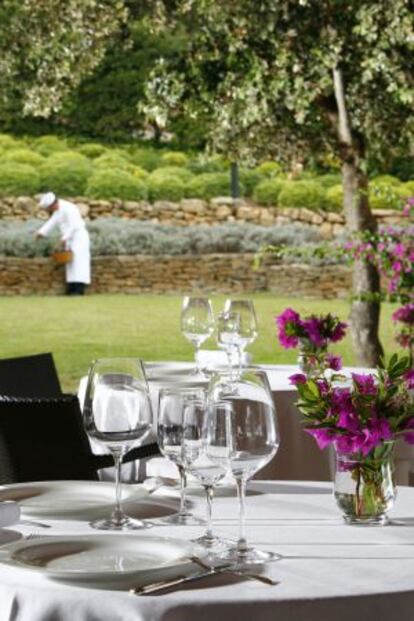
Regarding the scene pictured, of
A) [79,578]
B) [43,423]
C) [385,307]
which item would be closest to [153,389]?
[43,423]

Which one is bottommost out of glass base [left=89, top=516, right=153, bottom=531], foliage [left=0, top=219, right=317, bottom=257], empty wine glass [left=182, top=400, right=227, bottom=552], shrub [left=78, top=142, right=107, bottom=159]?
glass base [left=89, top=516, right=153, bottom=531]

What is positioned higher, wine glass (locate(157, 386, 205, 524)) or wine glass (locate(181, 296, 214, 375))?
wine glass (locate(181, 296, 214, 375))

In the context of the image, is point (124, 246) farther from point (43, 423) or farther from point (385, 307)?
point (43, 423)

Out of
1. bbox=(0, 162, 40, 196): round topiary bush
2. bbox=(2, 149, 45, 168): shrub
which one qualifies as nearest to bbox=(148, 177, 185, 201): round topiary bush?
bbox=(0, 162, 40, 196): round topiary bush

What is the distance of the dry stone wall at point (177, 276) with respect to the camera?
18.8 meters

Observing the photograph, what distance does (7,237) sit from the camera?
19594 mm

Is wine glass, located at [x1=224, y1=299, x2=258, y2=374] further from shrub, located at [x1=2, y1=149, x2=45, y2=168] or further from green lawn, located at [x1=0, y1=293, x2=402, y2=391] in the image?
shrub, located at [x1=2, y1=149, x2=45, y2=168]

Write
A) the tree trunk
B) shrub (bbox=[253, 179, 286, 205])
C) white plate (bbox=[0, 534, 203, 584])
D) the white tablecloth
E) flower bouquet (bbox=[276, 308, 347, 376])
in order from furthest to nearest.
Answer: shrub (bbox=[253, 179, 286, 205]) < the tree trunk < flower bouquet (bbox=[276, 308, 347, 376]) < white plate (bbox=[0, 534, 203, 584]) < the white tablecloth

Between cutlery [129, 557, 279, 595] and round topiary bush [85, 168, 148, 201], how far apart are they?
1984cm

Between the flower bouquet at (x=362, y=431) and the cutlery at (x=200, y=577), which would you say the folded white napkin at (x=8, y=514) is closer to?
the cutlery at (x=200, y=577)

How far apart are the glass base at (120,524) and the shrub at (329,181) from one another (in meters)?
19.1

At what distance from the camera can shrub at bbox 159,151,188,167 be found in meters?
23.3

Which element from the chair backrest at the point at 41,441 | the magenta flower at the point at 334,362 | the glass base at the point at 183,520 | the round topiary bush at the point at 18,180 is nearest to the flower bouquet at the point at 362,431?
the glass base at the point at 183,520

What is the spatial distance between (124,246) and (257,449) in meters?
17.9
